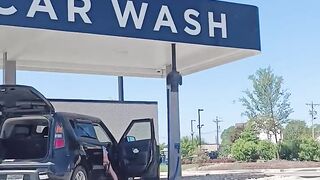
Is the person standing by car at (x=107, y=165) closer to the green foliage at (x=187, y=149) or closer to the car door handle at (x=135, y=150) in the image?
the car door handle at (x=135, y=150)

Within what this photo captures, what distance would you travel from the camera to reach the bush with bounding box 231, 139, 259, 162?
3966 cm

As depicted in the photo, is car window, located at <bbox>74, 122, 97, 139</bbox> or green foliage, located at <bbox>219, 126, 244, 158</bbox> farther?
green foliage, located at <bbox>219, 126, 244, 158</bbox>

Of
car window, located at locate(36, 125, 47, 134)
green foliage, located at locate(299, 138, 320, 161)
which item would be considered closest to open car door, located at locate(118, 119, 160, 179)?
car window, located at locate(36, 125, 47, 134)

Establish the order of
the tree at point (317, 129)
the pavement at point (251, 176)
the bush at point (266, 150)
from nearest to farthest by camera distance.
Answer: the pavement at point (251, 176) < the bush at point (266, 150) < the tree at point (317, 129)

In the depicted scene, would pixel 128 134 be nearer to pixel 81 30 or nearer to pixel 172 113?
pixel 81 30

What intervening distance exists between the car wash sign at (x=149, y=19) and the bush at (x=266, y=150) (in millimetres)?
27132

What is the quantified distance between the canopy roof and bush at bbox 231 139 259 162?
2288 cm

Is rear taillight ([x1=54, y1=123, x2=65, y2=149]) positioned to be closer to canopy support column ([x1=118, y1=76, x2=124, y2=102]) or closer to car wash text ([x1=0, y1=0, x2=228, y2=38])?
car wash text ([x1=0, y1=0, x2=228, y2=38])

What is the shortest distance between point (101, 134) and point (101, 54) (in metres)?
5.15

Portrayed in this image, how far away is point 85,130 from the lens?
32.1 feet

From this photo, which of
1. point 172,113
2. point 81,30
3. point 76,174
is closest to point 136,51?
point 172,113

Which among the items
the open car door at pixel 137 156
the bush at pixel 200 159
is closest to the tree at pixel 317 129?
the bush at pixel 200 159

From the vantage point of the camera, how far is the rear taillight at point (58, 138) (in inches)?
345

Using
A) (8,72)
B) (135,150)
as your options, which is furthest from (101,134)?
(8,72)
